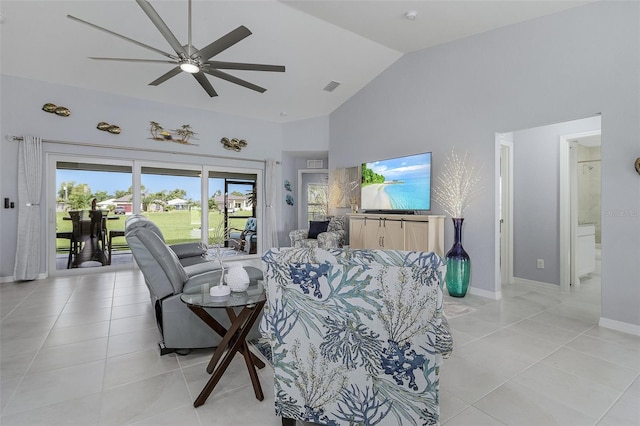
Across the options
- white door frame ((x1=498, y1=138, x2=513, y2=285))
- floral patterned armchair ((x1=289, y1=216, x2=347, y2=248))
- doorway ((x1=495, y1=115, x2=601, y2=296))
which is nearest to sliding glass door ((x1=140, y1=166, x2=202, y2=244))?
floral patterned armchair ((x1=289, y1=216, x2=347, y2=248))

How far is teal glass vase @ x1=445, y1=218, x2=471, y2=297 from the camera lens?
3740 millimetres

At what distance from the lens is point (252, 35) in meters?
3.99

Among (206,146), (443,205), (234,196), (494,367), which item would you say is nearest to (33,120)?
(206,146)

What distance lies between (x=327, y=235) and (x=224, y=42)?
12.1 feet

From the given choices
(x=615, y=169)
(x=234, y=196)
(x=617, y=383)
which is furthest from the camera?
(x=234, y=196)

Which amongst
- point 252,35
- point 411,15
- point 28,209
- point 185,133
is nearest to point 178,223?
point 185,133

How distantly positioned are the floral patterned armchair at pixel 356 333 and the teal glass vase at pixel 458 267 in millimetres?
2737

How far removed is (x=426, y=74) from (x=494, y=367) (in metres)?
4.01

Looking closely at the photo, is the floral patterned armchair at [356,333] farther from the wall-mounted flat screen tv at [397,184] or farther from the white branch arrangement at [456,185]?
the wall-mounted flat screen tv at [397,184]

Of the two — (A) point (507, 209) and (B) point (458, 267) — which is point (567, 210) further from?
(B) point (458, 267)

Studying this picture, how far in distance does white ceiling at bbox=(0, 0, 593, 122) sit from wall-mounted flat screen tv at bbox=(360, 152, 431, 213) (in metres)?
1.69

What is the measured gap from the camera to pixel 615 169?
2750 millimetres

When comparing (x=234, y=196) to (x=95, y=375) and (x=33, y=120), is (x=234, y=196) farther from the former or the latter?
(x=95, y=375)

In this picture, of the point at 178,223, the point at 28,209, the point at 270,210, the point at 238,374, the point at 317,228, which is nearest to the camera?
the point at 238,374
